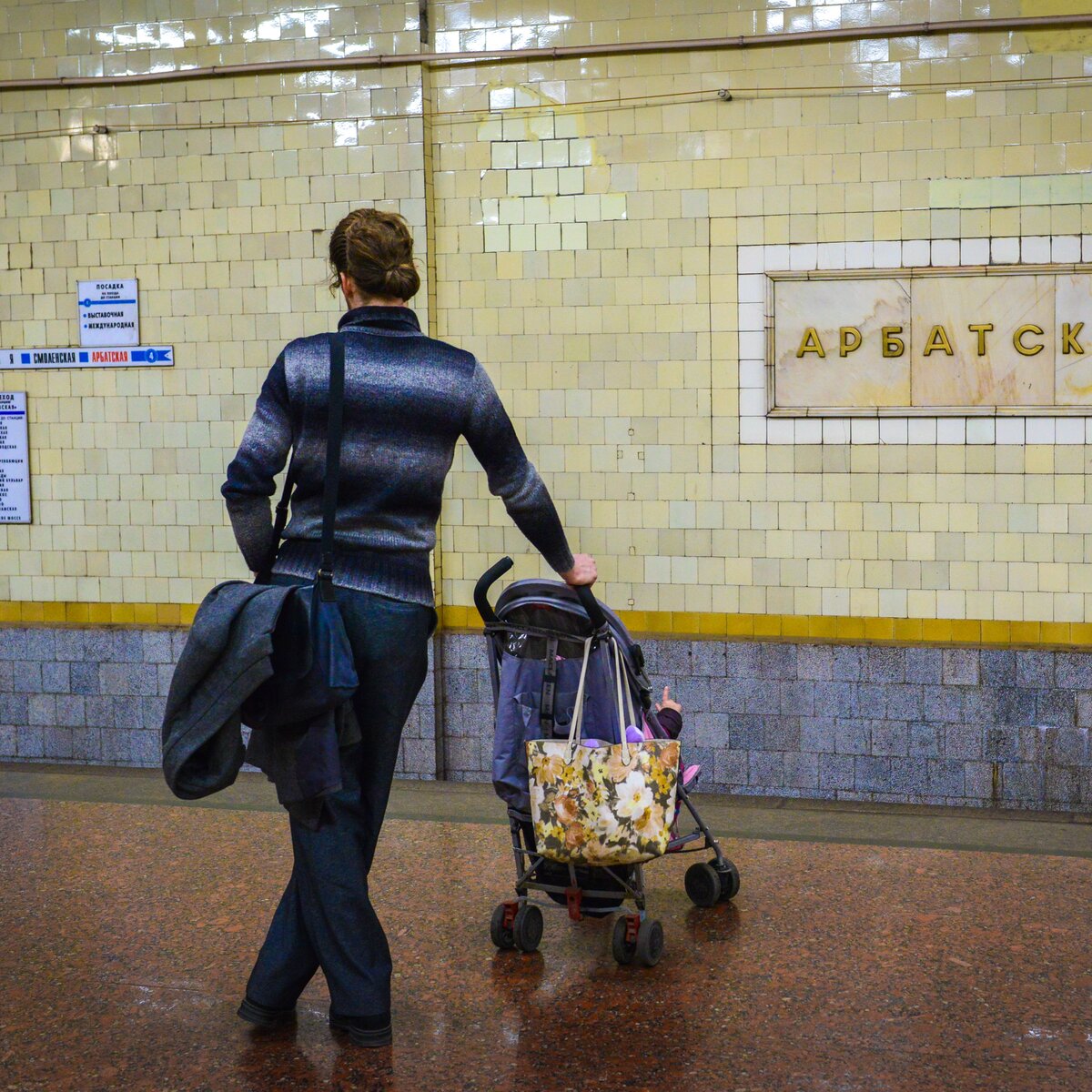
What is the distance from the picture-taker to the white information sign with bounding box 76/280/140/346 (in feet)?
23.9

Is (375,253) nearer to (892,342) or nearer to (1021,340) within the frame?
(892,342)

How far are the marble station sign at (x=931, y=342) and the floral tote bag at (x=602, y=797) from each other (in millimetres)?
2918

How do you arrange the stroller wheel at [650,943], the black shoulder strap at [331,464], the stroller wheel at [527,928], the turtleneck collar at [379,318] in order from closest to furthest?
the black shoulder strap at [331,464] → the turtleneck collar at [379,318] → the stroller wheel at [650,943] → the stroller wheel at [527,928]

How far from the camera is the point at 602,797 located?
409 centimetres

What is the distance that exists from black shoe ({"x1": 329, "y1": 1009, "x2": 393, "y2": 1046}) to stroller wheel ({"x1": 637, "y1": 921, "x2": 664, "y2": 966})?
0.88 metres

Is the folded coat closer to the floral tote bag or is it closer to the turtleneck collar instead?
the turtleneck collar

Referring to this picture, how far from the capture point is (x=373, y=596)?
3.58 metres

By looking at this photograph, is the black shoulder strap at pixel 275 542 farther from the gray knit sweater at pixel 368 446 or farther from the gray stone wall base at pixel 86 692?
A: the gray stone wall base at pixel 86 692

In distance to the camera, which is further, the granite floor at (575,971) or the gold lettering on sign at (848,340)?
the gold lettering on sign at (848,340)

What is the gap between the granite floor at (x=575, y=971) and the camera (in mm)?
3584

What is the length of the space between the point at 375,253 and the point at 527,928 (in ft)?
7.03

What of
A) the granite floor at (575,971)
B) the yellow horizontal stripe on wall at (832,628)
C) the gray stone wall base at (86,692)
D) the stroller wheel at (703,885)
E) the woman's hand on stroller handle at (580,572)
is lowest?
the granite floor at (575,971)

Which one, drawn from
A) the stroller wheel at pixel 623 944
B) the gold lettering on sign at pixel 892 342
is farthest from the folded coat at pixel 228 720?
the gold lettering on sign at pixel 892 342

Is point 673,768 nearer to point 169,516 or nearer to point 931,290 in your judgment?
point 931,290
